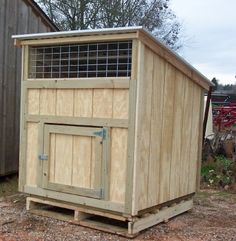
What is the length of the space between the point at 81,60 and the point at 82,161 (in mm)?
1134

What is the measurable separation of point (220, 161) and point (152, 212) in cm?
421

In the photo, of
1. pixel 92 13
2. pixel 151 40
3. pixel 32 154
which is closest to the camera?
pixel 151 40

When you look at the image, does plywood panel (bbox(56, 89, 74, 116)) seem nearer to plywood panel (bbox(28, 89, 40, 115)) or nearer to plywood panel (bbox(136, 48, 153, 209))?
plywood panel (bbox(28, 89, 40, 115))

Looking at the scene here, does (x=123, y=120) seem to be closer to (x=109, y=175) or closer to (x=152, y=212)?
(x=109, y=175)

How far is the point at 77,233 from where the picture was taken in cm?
466

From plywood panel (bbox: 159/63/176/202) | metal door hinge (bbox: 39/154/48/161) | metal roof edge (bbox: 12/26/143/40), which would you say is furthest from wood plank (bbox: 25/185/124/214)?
metal roof edge (bbox: 12/26/143/40)

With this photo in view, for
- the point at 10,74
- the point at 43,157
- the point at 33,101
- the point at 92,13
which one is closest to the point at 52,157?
the point at 43,157

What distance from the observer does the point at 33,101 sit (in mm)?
5219

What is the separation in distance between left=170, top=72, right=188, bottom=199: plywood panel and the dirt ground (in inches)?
17.2

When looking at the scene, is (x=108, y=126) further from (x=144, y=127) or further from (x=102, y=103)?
(x=144, y=127)

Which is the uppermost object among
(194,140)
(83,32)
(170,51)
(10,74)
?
Result: (83,32)

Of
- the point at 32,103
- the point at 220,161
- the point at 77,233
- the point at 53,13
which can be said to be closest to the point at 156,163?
the point at 77,233

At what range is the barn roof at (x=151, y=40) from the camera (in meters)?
4.41

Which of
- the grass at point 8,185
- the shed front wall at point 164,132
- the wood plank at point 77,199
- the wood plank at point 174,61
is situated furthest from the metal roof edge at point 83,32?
the grass at point 8,185
